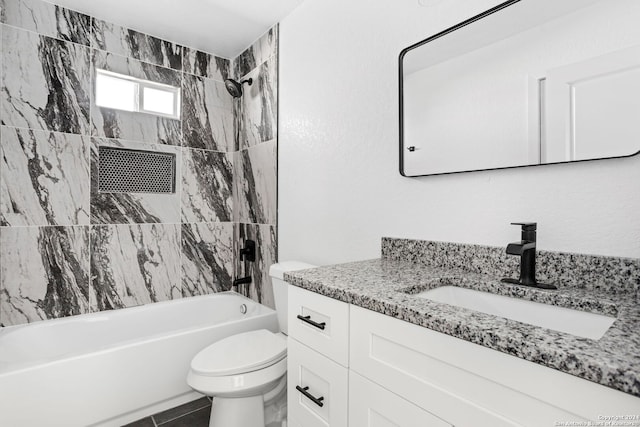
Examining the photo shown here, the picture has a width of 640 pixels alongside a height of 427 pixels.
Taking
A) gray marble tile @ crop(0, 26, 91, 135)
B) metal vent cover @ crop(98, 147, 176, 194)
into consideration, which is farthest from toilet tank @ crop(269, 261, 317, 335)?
gray marble tile @ crop(0, 26, 91, 135)

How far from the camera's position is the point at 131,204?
242 cm

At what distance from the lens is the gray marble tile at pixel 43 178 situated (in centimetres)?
202

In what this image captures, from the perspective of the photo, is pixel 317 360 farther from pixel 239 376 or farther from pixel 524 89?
pixel 524 89

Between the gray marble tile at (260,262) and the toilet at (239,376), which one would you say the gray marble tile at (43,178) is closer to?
the gray marble tile at (260,262)

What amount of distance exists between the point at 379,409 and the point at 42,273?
2284 millimetres

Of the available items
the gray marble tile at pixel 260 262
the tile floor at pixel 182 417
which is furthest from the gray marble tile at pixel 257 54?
the tile floor at pixel 182 417

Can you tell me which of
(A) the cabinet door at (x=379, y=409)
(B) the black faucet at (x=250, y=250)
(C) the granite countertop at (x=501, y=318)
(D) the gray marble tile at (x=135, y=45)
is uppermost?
(D) the gray marble tile at (x=135, y=45)

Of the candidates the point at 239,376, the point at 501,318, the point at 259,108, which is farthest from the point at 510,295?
the point at 259,108

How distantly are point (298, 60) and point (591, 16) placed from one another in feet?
5.10

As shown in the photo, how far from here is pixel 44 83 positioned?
83.4 inches

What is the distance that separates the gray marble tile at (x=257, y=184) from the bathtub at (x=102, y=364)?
2.27ft

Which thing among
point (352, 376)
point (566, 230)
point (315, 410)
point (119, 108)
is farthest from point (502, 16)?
point (119, 108)

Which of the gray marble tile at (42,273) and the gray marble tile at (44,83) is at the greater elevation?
the gray marble tile at (44,83)

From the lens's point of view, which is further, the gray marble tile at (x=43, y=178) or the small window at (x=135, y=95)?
the small window at (x=135, y=95)
